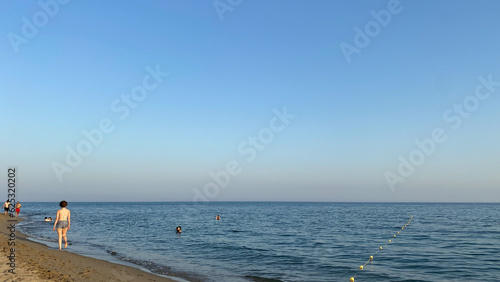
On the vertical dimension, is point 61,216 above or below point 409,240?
above

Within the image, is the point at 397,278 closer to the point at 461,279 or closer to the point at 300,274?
the point at 461,279

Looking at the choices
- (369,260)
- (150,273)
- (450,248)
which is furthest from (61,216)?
(450,248)

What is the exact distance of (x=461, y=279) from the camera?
18531mm

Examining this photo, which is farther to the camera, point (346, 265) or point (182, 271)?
point (346, 265)

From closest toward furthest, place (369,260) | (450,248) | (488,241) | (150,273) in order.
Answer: (150,273), (369,260), (450,248), (488,241)

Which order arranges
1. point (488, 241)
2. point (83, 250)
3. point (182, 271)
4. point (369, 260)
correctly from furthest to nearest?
1. point (488, 241)
2. point (83, 250)
3. point (369, 260)
4. point (182, 271)

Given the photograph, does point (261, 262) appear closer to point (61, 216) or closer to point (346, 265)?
point (346, 265)

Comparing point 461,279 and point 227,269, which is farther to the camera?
point 227,269

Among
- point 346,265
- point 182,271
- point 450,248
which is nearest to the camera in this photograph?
point 182,271

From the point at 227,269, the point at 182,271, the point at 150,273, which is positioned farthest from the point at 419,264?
the point at 150,273

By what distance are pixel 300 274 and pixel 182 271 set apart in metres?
6.55

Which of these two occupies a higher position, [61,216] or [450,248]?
[61,216]

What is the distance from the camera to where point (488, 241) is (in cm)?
3262

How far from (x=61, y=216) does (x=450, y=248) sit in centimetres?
2856
